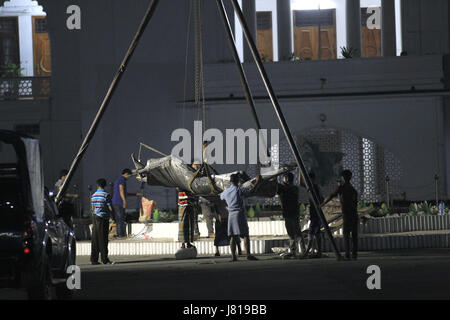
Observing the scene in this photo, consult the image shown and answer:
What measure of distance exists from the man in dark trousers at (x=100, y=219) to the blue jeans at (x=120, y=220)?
458 centimetres

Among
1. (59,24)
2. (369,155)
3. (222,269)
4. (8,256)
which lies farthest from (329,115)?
(8,256)

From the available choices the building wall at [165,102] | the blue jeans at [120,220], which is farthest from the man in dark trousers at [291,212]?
the building wall at [165,102]

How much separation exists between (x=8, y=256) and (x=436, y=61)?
24411mm

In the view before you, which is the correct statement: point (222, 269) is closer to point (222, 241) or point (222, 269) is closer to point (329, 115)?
point (222, 241)

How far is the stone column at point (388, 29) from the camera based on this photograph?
3538 cm

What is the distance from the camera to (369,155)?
3431 cm

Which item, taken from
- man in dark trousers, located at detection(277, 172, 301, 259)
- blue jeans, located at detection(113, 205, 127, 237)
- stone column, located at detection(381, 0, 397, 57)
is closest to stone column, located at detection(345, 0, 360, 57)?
stone column, located at detection(381, 0, 397, 57)

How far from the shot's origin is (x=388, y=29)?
35500 millimetres

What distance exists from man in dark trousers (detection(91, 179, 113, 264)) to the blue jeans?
15.0 feet

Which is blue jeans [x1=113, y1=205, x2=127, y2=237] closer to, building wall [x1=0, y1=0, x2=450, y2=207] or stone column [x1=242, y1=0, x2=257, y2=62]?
building wall [x1=0, y1=0, x2=450, y2=207]

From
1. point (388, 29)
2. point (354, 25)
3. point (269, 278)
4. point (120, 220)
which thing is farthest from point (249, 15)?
point (269, 278)

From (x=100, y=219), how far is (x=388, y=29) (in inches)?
685

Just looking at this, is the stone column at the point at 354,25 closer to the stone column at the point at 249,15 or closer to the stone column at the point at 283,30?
the stone column at the point at 283,30

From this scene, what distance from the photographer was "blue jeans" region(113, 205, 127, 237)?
2537 cm
